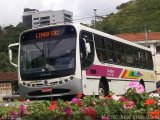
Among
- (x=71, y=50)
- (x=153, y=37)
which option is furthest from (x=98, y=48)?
(x=153, y=37)

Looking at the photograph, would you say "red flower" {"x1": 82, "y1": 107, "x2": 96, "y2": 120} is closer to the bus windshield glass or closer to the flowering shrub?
the flowering shrub

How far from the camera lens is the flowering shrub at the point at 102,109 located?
616cm

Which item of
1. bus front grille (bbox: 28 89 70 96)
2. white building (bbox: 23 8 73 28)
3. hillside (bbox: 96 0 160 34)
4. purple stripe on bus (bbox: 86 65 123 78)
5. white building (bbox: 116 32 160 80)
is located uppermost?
hillside (bbox: 96 0 160 34)

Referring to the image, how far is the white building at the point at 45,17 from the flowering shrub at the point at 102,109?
37.3 metres

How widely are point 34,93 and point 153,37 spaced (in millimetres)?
46128

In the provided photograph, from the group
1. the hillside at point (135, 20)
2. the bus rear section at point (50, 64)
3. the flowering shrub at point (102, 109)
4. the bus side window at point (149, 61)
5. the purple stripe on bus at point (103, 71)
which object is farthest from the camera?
the hillside at point (135, 20)

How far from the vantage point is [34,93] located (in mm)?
16219

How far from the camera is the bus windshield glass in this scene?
1560cm

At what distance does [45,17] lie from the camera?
156ft

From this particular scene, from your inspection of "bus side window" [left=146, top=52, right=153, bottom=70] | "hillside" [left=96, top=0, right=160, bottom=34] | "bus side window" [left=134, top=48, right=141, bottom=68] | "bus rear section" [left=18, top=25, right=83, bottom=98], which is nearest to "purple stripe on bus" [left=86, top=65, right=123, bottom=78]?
"bus rear section" [left=18, top=25, right=83, bottom=98]

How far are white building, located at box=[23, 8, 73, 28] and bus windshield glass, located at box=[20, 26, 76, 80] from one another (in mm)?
27900

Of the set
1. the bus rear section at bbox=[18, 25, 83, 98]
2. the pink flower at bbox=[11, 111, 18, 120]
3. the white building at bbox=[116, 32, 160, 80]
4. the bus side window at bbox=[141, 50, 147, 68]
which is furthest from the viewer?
Result: the white building at bbox=[116, 32, 160, 80]

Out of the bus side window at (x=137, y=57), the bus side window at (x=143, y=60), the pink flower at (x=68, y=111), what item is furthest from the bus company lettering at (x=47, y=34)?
the bus side window at (x=143, y=60)

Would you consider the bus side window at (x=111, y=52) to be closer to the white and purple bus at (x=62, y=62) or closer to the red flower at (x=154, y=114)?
the white and purple bus at (x=62, y=62)
